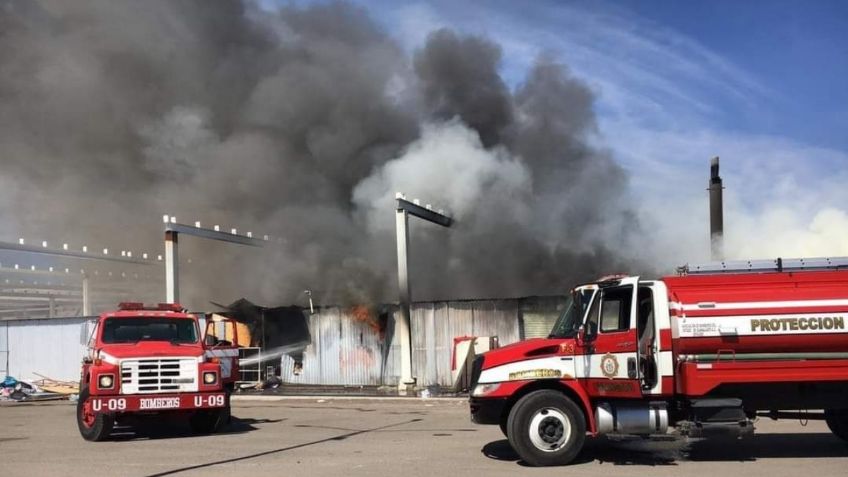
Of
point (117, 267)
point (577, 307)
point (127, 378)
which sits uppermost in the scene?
point (117, 267)

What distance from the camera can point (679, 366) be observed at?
890 cm

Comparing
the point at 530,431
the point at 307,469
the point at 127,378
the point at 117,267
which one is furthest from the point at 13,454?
the point at 117,267

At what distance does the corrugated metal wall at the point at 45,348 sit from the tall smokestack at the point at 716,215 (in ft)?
67.6

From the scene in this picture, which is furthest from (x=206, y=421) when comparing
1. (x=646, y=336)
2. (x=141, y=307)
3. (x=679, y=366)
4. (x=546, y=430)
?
(x=679, y=366)

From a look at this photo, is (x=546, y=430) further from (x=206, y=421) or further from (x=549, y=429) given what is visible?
(x=206, y=421)

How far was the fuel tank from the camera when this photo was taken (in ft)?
28.8

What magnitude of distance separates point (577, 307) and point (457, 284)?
2002cm

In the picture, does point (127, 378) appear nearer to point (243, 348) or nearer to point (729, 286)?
point (729, 286)

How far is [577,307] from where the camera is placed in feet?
30.5

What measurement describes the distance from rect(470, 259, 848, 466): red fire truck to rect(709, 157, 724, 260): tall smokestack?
54.6 ft

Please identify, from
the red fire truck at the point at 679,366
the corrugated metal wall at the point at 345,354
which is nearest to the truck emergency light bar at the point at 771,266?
the red fire truck at the point at 679,366

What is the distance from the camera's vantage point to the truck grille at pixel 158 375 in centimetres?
1196

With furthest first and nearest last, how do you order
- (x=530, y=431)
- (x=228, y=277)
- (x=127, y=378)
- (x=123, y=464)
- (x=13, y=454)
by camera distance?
(x=228, y=277)
(x=127, y=378)
(x=13, y=454)
(x=123, y=464)
(x=530, y=431)

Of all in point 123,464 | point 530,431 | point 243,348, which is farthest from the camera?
point 243,348
